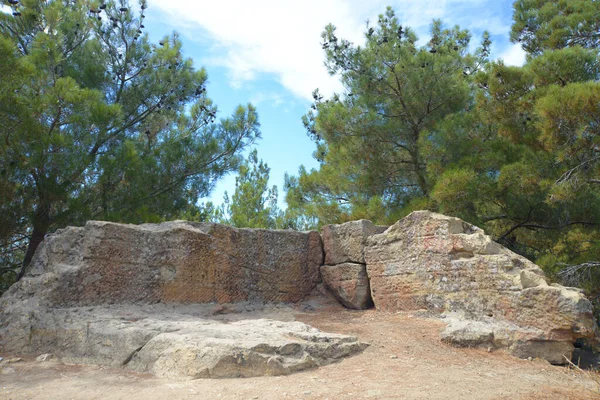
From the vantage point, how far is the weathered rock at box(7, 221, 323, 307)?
550 centimetres

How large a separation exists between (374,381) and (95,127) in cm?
616

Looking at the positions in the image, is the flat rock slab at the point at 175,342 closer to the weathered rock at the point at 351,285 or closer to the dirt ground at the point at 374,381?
the dirt ground at the point at 374,381

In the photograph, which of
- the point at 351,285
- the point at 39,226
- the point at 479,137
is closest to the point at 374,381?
the point at 351,285

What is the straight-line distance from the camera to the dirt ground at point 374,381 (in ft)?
11.5

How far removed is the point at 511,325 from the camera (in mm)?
5113

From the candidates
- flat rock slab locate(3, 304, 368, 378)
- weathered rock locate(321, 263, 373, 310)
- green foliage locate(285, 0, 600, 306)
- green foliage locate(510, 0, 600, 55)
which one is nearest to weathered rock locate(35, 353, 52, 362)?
flat rock slab locate(3, 304, 368, 378)

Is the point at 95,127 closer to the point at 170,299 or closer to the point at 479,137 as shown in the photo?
the point at 170,299

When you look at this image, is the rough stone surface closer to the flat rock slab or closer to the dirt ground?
the dirt ground

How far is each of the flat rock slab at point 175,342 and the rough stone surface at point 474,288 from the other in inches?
58.8

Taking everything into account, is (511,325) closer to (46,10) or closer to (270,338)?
(270,338)

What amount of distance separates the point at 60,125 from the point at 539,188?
7.28 meters

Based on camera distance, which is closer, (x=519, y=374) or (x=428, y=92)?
(x=519, y=374)

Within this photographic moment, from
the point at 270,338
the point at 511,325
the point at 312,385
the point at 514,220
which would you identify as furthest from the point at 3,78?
the point at 514,220

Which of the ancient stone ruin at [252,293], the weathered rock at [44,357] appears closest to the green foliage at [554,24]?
the ancient stone ruin at [252,293]
